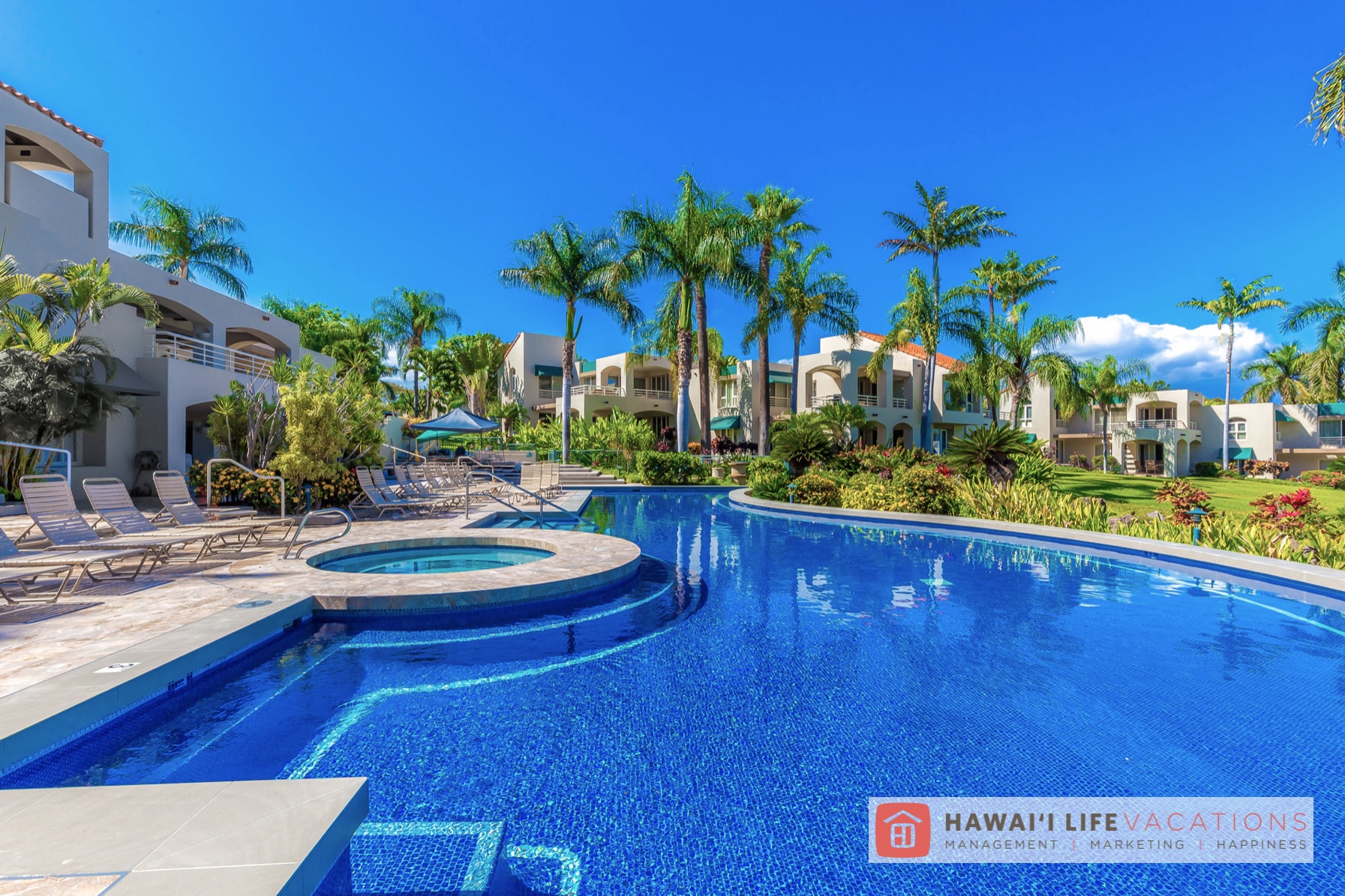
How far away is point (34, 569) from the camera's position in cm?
690

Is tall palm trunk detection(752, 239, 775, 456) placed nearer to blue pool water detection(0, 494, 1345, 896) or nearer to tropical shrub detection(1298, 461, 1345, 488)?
tropical shrub detection(1298, 461, 1345, 488)

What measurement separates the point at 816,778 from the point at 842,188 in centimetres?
3149

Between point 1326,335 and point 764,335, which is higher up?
point 1326,335

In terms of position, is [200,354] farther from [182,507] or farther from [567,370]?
[567,370]

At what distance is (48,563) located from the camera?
610cm

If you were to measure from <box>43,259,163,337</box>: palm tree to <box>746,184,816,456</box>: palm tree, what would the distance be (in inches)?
810

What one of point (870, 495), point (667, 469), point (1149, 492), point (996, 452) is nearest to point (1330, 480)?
point (1149, 492)

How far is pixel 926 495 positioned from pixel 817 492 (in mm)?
2932

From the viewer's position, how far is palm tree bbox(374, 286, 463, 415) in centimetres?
3966

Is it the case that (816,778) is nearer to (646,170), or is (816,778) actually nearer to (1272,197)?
(646,170)

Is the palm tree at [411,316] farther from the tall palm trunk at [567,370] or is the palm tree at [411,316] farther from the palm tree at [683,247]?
the palm tree at [683,247]

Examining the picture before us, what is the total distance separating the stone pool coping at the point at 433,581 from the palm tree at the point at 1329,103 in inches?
502

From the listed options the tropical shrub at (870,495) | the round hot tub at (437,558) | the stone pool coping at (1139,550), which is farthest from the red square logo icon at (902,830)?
the tropical shrub at (870,495)

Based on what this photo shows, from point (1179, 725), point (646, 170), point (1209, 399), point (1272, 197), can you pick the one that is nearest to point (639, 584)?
point (1179, 725)
